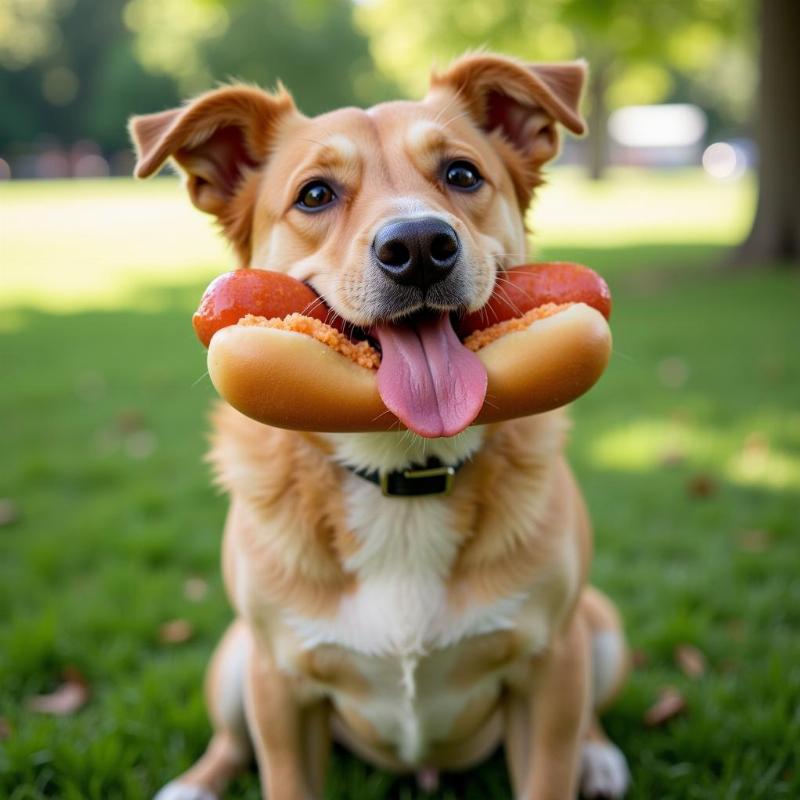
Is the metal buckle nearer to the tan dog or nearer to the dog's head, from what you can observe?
the tan dog

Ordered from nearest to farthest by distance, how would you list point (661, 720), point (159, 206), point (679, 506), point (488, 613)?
1. point (488, 613)
2. point (661, 720)
3. point (679, 506)
4. point (159, 206)

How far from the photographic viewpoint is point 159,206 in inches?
1142

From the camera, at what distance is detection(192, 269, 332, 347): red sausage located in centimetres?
231

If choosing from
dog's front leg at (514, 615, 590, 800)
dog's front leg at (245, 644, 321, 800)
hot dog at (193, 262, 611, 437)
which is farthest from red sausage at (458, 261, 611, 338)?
dog's front leg at (245, 644, 321, 800)

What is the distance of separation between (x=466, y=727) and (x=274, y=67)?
54.3 m

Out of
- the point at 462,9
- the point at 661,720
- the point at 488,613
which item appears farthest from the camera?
the point at 462,9

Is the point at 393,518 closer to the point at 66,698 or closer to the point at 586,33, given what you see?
the point at 66,698

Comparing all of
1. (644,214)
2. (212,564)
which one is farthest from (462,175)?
(644,214)

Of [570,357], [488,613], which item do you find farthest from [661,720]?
[570,357]

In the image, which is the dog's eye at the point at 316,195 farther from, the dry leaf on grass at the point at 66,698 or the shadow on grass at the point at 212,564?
the dry leaf on grass at the point at 66,698

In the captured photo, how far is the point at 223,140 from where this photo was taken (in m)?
2.95

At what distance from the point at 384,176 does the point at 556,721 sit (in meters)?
1.70

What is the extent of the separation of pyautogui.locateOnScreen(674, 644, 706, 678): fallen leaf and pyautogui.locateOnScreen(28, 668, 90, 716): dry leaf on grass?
7.83 feet

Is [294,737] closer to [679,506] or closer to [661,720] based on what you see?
[661,720]
